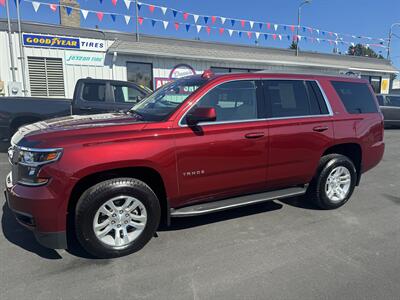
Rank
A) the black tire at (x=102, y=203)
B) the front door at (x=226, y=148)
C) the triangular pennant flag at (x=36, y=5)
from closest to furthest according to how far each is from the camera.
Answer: the black tire at (x=102, y=203), the front door at (x=226, y=148), the triangular pennant flag at (x=36, y=5)

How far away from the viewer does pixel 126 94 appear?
802 cm

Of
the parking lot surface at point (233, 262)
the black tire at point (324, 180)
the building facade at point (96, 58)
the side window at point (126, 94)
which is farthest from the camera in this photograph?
the building facade at point (96, 58)

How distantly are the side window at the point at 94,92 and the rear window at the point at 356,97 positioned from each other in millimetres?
A: 5452

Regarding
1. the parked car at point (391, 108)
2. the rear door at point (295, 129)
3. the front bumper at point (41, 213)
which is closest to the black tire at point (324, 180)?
the rear door at point (295, 129)

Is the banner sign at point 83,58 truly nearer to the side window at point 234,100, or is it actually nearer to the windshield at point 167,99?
the windshield at point 167,99

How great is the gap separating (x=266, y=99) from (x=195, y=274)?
7.30 ft

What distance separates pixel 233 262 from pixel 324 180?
2.04m

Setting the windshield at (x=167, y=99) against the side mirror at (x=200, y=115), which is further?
the windshield at (x=167, y=99)

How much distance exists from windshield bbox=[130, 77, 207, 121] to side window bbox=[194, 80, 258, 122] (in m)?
0.21

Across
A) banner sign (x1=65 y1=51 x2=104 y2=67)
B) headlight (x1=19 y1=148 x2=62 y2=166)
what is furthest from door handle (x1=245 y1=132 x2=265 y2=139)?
banner sign (x1=65 y1=51 x2=104 y2=67)

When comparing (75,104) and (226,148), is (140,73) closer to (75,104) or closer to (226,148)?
(75,104)

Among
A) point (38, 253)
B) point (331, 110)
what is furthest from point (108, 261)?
point (331, 110)

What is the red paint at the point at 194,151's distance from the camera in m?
2.90

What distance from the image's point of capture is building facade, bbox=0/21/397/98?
12.6m
